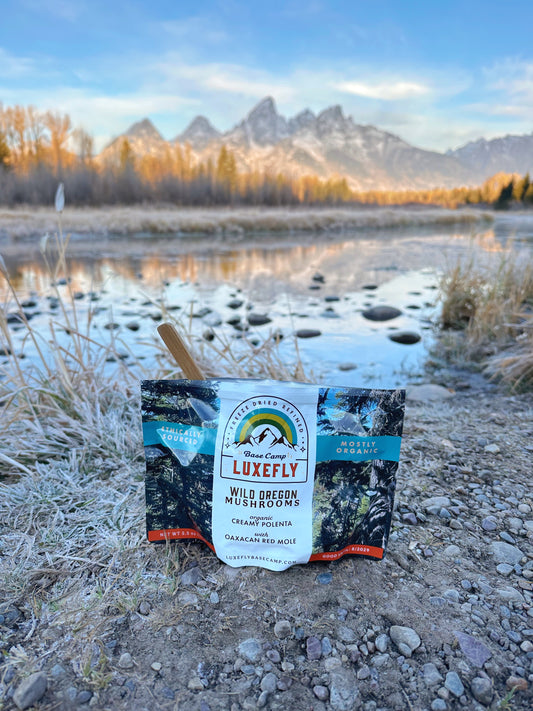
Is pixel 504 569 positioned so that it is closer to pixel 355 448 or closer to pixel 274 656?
pixel 355 448

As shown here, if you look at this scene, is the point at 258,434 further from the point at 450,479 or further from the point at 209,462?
the point at 450,479

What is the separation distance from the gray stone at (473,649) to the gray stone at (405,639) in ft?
0.33

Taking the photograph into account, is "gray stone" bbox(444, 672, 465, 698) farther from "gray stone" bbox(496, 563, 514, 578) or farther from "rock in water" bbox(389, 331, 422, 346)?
"rock in water" bbox(389, 331, 422, 346)

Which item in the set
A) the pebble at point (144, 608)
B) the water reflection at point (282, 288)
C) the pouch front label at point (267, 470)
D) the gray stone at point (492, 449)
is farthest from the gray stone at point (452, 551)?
the water reflection at point (282, 288)

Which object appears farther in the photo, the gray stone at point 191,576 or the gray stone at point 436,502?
the gray stone at point 436,502

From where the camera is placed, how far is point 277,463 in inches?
47.7

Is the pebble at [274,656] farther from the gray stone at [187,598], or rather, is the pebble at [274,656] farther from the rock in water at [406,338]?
the rock in water at [406,338]

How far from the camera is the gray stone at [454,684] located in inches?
37.6

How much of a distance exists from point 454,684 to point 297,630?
1.15 feet

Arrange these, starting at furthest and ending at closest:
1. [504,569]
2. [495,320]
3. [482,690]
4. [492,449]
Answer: [495,320] < [492,449] < [504,569] < [482,690]

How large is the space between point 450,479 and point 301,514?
79 centimetres

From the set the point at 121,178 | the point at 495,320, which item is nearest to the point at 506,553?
the point at 495,320

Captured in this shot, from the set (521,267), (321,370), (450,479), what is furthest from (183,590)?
(521,267)

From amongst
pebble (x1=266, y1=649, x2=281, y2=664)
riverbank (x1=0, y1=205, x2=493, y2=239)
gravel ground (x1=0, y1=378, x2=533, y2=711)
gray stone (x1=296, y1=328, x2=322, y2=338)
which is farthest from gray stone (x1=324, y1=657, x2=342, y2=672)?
riverbank (x1=0, y1=205, x2=493, y2=239)
